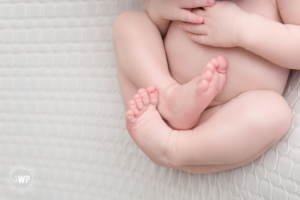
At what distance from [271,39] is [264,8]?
0.28 ft

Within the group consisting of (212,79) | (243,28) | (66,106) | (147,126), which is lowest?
(66,106)

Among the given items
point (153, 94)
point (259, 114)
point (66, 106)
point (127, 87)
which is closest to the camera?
point (259, 114)

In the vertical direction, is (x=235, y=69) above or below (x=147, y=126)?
above

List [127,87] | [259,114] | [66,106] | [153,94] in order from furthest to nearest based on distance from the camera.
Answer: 1. [66,106]
2. [127,87]
3. [153,94]
4. [259,114]

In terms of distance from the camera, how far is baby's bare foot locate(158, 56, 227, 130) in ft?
2.07

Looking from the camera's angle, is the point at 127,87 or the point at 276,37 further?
the point at 127,87

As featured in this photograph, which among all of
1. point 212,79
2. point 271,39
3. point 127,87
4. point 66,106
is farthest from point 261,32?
point 66,106

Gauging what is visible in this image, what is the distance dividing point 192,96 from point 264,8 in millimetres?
248

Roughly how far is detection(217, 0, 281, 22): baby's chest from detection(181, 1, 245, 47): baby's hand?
0.10 feet

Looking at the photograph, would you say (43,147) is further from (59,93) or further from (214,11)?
(214,11)

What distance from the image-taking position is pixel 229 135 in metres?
0.62

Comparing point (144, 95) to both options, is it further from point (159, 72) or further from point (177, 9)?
point (177, 9)

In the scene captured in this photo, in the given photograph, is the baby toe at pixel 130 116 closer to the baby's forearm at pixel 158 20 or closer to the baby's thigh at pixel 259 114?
the baby's thigh at pixel 259 114

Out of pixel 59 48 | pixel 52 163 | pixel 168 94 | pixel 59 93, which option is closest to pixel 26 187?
pixel 52 163
